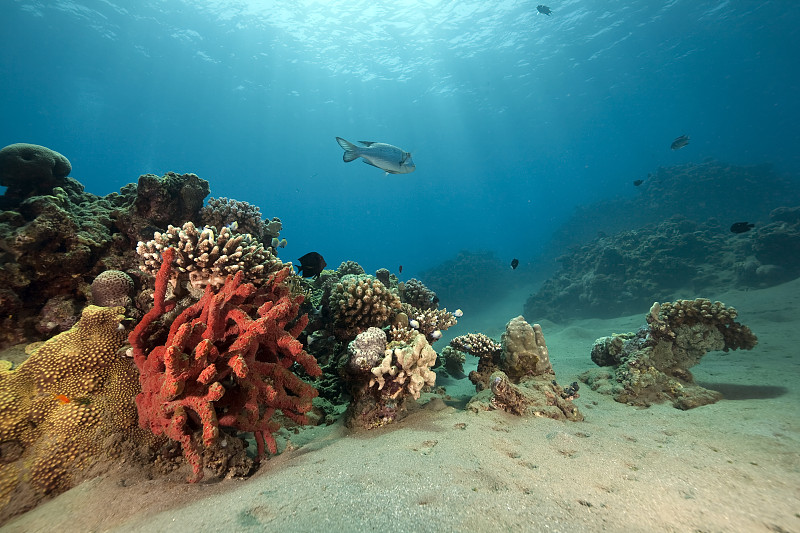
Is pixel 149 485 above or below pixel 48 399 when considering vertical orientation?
below

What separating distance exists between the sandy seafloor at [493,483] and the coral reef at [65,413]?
27cm

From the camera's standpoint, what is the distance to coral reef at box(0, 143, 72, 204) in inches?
205

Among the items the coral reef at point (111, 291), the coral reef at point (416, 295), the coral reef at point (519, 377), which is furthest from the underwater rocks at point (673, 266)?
the coral reef at point (111, 291)

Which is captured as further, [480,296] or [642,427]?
[480,296]

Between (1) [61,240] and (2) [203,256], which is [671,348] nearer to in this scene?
(2) [203,256]

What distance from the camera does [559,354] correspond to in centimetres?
1039

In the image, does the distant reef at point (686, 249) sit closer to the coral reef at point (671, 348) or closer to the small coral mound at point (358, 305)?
the coral reef at point (671, 348)

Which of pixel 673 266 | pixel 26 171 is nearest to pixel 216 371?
pixel 26 171

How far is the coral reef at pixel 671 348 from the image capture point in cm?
563

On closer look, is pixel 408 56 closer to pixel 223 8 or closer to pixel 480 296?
pixel 223 8

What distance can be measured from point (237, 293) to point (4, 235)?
3.92m

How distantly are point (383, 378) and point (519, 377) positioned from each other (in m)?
3.07

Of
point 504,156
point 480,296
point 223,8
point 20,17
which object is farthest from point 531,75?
point 20,17

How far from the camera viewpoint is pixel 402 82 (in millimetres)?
53312
